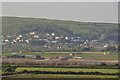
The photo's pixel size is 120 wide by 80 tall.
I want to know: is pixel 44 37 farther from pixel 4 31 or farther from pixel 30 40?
pixel 4 31

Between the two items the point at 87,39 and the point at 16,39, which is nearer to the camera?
the point at 16,39

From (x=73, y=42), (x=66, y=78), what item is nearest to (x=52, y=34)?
(x=73, y=42)

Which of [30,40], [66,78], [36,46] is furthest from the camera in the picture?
[30,40]

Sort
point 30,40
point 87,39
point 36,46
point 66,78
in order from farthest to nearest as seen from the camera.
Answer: point 87,39 → point 30,40 → point 36,46 → point 66,78

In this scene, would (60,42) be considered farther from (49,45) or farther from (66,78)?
(66,78)

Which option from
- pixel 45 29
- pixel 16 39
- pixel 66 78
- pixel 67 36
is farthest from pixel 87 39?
pixel 66 78

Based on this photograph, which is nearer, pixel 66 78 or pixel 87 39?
pixel 66 78

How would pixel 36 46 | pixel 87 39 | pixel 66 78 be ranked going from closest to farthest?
1. pixel 66 78
2. pixel 36 46
3. pixel 87 39

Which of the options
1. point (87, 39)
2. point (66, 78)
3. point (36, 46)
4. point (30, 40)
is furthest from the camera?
point (87, 39)

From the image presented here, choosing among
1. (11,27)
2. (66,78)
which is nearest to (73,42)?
(11,27)
